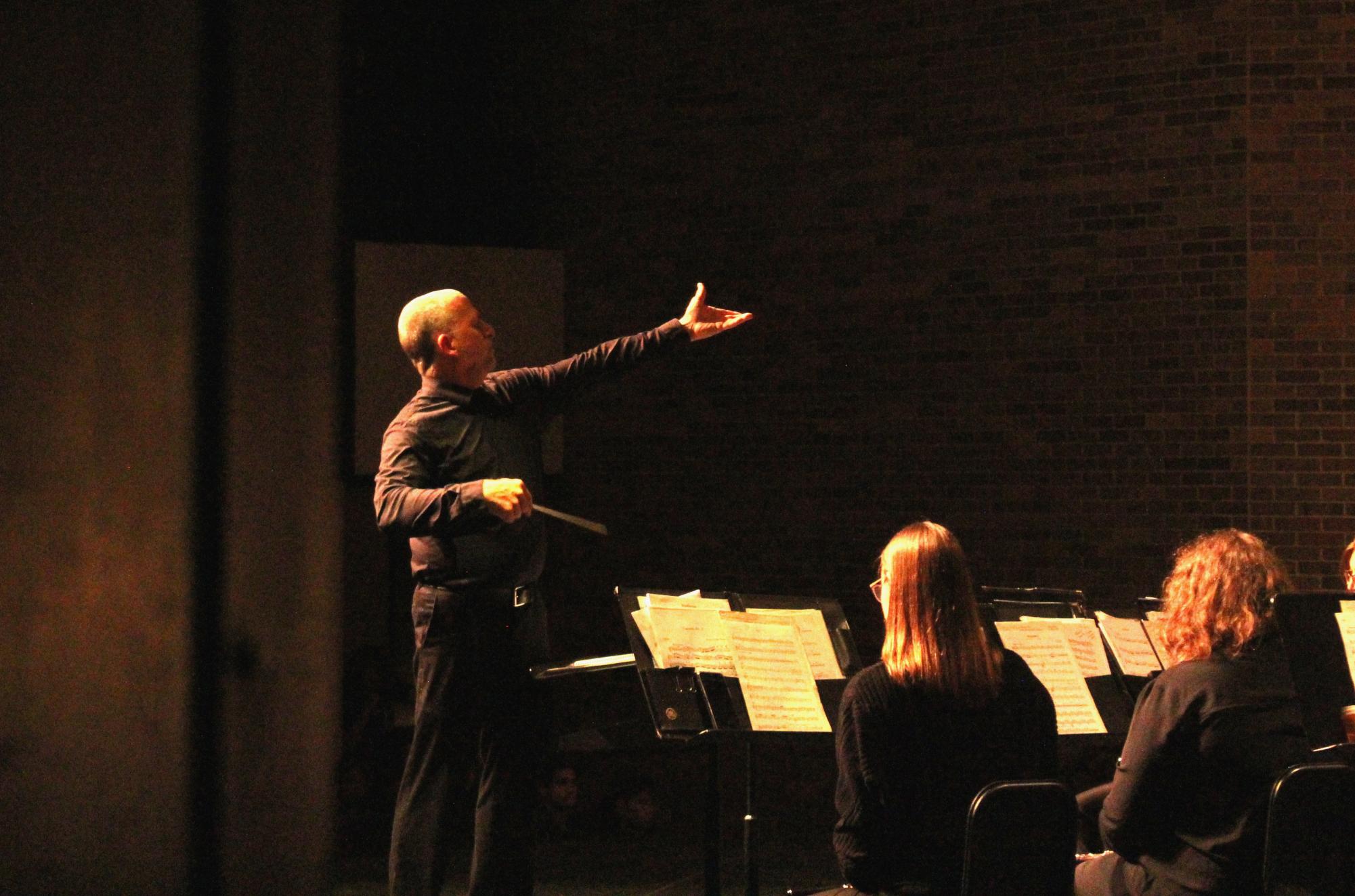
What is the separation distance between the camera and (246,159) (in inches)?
22.1

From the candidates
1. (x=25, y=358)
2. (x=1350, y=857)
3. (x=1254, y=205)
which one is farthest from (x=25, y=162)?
(x=1254, y=205)

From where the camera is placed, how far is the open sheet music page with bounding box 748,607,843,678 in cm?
399

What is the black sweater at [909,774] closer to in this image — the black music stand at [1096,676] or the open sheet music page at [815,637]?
the open sheet music page at [815,637]

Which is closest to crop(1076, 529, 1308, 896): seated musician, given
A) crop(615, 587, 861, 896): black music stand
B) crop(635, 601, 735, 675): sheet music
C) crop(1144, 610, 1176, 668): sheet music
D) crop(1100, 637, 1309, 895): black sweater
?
crop(1100, 637, 1309, 895): black sweater

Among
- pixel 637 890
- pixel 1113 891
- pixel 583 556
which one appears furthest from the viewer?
pixel 583 556

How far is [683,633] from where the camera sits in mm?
3807

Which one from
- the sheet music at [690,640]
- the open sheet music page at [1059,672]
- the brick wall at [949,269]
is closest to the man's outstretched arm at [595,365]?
the sheet music at [690,640]

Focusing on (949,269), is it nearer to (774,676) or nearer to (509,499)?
(774,676)

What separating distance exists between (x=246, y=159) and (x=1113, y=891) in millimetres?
3471

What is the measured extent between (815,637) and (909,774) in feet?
3.35

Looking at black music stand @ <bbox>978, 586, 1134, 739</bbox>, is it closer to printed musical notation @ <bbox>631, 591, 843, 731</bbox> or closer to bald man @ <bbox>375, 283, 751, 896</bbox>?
printed musical notation @ <bbox>631, 591, 843, 731</bbox>

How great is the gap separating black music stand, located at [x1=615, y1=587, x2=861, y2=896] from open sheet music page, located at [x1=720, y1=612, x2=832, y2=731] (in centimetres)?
3

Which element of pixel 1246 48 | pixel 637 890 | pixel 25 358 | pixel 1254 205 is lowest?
pixel 637 890

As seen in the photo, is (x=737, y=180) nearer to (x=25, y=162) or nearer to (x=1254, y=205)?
(x=1254, y=205)
